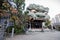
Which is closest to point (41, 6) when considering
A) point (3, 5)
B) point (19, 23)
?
point (19, 23)

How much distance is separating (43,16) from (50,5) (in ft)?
6.81

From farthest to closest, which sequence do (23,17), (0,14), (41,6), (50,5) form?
(50,5) < (41,6) < (23,17) < (0,14)

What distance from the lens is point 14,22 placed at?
243 inches

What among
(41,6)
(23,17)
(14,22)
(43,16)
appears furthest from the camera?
(41,6)

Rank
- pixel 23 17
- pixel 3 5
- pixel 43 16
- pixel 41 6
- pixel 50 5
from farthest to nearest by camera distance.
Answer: pixel 50 5, pixel 41 6, pixel 43 16, pixel 23 17, pixel 3 5

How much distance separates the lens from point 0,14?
4.67 metres

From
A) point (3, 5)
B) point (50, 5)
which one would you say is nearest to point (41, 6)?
point (50, 5)

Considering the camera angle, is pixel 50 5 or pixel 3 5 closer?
pixel 3 5

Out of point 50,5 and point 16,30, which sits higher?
point 50,5

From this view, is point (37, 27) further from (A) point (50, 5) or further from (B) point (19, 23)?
(B) point (19, 23)

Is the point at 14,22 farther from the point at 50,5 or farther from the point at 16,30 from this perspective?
the point at 50,5

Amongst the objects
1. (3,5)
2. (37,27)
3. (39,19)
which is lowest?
(37,27)

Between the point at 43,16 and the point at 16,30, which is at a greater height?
the point at 43,16

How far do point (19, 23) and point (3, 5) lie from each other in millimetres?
1405
